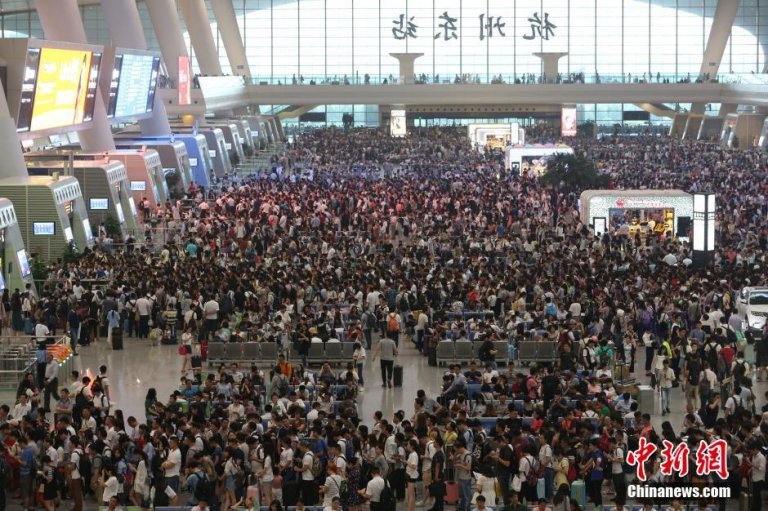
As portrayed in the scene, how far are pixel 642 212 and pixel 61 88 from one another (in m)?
14.7

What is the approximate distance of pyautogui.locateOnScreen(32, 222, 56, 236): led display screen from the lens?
31.6m

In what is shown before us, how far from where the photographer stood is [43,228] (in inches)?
1244

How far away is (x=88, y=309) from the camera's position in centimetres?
2509

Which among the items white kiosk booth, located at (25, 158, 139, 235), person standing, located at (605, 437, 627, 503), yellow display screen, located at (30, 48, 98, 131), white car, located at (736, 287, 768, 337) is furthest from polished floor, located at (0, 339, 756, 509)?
white kiosk booth, located at (25, 158, 139, 235)

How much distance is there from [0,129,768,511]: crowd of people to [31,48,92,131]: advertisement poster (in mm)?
3879

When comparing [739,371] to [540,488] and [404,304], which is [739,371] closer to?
[540,488]

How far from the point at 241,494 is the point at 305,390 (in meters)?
2.99

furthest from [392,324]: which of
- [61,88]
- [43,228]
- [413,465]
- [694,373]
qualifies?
[61,88]

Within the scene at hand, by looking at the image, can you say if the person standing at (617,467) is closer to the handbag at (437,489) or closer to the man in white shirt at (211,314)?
the handbag at (437,489)

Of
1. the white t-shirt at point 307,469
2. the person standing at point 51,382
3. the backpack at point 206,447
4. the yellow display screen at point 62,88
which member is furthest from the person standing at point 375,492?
the yellow display screen at point 62,88

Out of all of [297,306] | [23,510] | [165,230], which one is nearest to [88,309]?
[297,306]

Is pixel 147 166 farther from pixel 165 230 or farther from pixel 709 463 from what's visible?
pixel 709 463

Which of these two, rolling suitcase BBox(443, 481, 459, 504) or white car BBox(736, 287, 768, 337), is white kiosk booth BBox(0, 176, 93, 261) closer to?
white car BBox(736, 287, 768, 337)

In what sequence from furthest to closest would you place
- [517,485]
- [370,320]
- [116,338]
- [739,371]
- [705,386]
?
[116,338] < [370,320] < [705,386] < [739,371] < [517,485]
